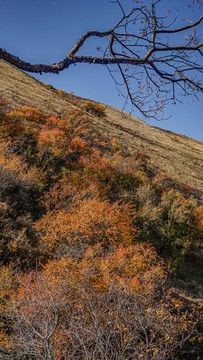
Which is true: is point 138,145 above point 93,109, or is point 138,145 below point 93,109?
below

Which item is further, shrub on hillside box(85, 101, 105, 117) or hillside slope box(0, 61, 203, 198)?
shrub on hillside box(85, 101, 105, 117)

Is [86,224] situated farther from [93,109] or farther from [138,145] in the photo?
[93,109]

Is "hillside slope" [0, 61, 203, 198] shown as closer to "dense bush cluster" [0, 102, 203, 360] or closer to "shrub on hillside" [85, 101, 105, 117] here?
"shrub on hillside" [85, 101, 105, 117]

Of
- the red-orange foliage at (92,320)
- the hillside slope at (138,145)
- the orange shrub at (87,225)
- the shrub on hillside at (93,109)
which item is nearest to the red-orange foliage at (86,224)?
the orange shrub at (87,225)

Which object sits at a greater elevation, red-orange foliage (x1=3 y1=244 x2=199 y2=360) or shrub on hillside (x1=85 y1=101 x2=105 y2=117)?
shrub on hillside (x1=85 y1=101 x2=105 y2=117)

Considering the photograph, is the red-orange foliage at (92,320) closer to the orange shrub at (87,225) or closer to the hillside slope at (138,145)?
the orange shrub at (87,225)

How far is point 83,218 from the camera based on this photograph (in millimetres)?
16406

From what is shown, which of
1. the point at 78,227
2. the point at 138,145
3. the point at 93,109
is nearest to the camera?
the point at 78,227

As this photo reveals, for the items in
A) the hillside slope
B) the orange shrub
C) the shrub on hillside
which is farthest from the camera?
the shrub on hillside

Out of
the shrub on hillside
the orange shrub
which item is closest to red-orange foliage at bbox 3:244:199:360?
the orange shrub

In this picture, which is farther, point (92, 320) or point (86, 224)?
point (86, 224)

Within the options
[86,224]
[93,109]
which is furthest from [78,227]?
[93,109]

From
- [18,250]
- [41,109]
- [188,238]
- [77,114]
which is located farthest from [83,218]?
[77,114]

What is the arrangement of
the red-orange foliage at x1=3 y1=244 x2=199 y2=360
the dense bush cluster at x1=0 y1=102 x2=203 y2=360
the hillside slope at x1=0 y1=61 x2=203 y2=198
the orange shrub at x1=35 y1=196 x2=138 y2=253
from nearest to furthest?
the red-orange foliage at x1=3 y1=244 x2=199 y2=360, the dense bush cluster at x1=0 y1=102 x2=203 y2=360, the orange shrub at x1=35 y1=196 x2=138 y2=253, the hillside slope at x1=0 y1=61 x2=203 y2=198
